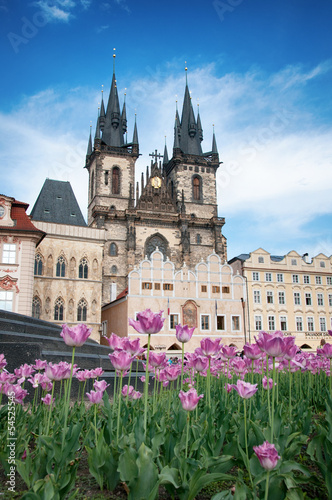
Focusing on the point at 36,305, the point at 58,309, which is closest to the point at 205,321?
the point at 58,309

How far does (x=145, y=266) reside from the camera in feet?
111

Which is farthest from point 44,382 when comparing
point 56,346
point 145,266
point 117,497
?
point 145,266

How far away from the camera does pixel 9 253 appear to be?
2459 cm

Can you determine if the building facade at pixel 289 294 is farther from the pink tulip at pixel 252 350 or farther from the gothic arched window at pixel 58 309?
the pink tulip at pixel 252 350

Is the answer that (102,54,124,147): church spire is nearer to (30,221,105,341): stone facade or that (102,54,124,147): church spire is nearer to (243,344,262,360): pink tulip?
(30,221,105,341): stone facade

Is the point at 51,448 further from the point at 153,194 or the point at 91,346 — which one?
the point at 153,194

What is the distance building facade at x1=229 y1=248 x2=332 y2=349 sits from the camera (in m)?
38.2

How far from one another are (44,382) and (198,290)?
30396mm

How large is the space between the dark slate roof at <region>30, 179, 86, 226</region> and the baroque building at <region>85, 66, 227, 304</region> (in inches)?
155

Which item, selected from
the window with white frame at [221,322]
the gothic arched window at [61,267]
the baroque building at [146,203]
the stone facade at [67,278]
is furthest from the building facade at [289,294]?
the gothic arched window at [61,267]

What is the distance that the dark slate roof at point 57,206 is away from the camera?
40.1 m

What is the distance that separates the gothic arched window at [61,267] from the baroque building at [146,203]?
8.05 meters

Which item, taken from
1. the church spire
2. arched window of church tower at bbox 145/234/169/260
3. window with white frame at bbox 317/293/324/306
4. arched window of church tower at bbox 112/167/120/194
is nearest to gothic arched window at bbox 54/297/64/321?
arched window of church tower at bbox 145/234/169/260

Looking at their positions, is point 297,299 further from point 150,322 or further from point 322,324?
point 150,322
